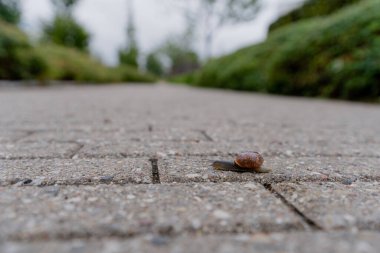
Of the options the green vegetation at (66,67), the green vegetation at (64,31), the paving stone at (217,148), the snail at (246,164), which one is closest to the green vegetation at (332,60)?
the paving stone at (217,148)

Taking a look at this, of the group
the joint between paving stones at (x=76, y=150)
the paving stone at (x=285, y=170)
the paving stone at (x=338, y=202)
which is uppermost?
the joint between paving stones at (x=76, y=150)

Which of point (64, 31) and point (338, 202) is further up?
point (64, 31)

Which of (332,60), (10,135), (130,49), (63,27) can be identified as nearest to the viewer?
(10,135)

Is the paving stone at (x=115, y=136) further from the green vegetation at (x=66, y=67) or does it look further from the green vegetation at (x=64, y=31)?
the green vegetation at (x=64, y=31)

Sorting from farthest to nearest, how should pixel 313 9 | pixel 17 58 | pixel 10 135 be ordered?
1. pixel 313 9
2. pixel 17 58
3. pixel 10 135

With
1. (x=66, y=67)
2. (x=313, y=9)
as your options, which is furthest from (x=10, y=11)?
(x=313, y=9)

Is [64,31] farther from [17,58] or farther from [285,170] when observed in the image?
[285,170]
